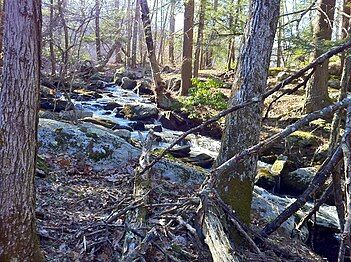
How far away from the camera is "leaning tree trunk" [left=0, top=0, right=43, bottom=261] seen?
253cm

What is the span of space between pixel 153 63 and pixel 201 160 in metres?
6.21

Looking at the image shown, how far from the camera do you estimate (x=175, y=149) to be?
32.8 feet

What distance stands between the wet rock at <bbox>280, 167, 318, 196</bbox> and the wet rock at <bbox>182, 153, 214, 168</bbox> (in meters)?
1.80

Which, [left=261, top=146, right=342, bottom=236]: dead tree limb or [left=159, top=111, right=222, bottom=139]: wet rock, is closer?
[left=261, top=146, right=342, bottom=236]: dead tree limb

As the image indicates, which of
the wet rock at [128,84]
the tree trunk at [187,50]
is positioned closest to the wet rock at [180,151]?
the tree trunk at [187,50]

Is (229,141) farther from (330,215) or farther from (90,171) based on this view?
(330,215)

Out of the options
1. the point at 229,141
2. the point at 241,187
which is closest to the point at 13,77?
the point at 229,141

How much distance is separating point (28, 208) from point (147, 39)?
40.0 ft

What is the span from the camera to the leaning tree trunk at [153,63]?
13895 mm

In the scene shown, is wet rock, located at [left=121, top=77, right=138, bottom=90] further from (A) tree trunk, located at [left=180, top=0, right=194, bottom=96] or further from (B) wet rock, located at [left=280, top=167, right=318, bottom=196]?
(B) wet rock, located at [left=280, top=167, right=318, bottom=196]

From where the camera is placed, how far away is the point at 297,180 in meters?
8.99

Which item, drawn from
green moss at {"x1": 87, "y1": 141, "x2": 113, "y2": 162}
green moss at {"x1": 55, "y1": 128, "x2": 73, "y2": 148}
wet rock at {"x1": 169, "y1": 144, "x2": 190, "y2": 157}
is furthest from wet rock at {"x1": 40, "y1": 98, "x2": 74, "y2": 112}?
green moss at {"x1": 87, "y1": 141, "x2": 113, "y2": 162}

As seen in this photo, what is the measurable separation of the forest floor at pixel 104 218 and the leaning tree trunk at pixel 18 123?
0.70 meters

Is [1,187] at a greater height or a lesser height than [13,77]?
lesser
